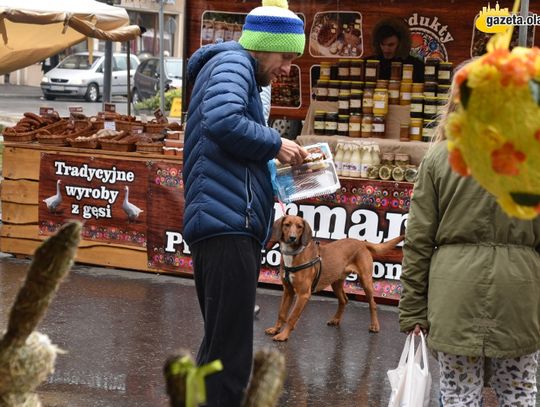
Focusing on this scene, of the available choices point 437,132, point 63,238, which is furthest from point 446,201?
point 63,238

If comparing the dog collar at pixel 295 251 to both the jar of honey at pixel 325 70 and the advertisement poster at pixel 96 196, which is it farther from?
the jar of honey at pixel 325 70

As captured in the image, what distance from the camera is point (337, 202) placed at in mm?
7801

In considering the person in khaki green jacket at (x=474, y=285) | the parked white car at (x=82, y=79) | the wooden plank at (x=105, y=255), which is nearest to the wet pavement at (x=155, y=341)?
the wooden plank at (x=105, y=255)

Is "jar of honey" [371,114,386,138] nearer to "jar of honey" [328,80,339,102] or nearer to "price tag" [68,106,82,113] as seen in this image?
"jar of honey" [328,80,339,102]

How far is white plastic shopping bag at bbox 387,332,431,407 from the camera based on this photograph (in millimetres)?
3836

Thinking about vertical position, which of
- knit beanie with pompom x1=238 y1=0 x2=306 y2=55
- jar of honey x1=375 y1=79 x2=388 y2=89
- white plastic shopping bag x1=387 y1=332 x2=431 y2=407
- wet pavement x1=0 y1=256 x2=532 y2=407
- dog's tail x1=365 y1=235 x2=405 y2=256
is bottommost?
wet pavement x1=0 y1=256 x2=532 y2=407

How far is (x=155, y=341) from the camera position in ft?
22.0

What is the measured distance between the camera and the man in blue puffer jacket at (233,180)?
12.6ft

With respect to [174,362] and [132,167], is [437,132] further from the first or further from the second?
[132,167]

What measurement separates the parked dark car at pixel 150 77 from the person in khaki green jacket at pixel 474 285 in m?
25.8

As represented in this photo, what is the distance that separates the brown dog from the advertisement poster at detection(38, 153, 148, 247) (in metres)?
1.87

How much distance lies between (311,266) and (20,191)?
327 cm

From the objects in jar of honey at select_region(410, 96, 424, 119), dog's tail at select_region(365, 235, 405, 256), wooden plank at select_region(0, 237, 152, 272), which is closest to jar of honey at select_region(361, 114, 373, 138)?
jar of honey at select_region(410, 96, 424, 119)

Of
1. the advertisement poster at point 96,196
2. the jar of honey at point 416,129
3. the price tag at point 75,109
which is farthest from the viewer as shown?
the price tag at point 75,109
